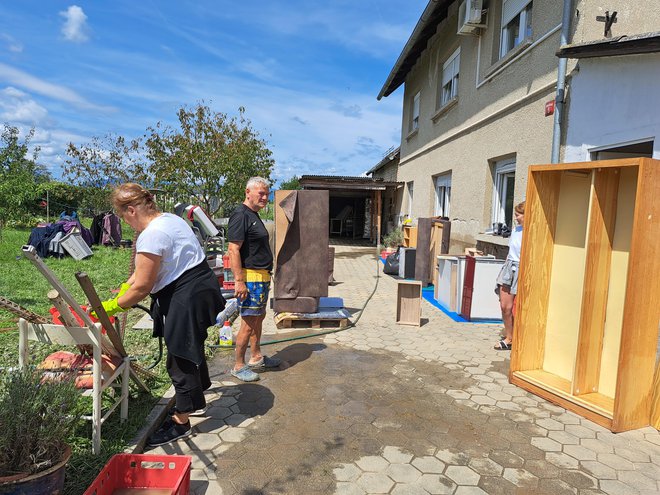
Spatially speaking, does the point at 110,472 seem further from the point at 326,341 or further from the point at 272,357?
the point at 326,341

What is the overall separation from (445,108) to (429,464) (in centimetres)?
972

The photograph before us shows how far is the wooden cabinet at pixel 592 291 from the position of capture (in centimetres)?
331

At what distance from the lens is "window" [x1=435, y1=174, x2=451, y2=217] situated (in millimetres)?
11523

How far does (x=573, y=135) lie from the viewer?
18.9 ft

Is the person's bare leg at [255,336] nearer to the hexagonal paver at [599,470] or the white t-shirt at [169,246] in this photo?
the white t-shirt at [169,246]

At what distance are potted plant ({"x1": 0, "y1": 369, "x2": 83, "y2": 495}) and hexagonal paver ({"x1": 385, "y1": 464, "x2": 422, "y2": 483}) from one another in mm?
1841

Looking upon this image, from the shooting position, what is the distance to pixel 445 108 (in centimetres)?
1103

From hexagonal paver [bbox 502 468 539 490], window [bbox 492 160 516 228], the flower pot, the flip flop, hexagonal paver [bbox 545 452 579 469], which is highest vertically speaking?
window [bbox 492 160 516 228]

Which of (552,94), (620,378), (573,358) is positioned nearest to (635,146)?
(552,94)

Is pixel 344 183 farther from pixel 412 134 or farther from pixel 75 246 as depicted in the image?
pixel 75 246

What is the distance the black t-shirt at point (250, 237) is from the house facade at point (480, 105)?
4559 mm

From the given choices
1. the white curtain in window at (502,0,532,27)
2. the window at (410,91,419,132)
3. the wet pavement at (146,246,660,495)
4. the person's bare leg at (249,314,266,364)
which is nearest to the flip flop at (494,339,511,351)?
the wet pavement at (146,246,660,495)

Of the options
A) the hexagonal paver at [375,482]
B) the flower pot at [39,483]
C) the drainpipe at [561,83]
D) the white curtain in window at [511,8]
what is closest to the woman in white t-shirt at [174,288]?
the flower pot at [39,483]

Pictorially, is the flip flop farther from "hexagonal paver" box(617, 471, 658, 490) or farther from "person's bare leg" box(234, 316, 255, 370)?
"person's bare leg" box(234, 316, 255, 370)
